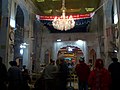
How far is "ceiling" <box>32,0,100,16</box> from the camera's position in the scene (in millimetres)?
17953

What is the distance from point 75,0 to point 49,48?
18.3 ft

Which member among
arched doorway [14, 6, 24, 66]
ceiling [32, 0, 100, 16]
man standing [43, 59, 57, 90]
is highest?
ceiling [32, 0, 100, 16]

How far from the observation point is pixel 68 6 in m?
19.0

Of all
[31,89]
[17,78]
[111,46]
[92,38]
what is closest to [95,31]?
[92,38]

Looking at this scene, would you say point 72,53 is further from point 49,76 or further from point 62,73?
point 49,76

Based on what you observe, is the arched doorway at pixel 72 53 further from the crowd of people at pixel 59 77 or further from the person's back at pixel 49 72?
the person's back at pixel 49 72

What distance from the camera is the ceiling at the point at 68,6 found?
18.0 metres

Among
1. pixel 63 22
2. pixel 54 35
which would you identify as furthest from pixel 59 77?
pixel 54 35

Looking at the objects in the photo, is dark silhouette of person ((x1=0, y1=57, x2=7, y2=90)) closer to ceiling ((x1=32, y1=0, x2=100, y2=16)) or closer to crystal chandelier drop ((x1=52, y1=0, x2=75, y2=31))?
crystal chandelier drop ((x1=52, y1=0, x2=75, y2=31))

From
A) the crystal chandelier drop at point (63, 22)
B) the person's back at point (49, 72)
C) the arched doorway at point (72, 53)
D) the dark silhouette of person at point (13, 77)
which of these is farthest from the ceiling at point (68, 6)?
the dark silhouette of person at point (13, 77)

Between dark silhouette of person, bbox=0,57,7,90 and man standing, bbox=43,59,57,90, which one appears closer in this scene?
dark silhouette of person, bbox=0,57,7,90

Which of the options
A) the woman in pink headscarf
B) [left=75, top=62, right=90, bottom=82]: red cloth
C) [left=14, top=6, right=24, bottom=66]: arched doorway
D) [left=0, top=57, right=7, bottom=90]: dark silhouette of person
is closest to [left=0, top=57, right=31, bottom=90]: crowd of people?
[left=0, top=57, right=7, bottom=90]: dark silhouette of person

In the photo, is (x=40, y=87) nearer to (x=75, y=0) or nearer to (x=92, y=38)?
(x=75, y=0)

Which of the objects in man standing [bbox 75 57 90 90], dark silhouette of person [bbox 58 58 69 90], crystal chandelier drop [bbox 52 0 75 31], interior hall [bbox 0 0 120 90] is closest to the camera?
man standing [bbox 75 57 90 90]
